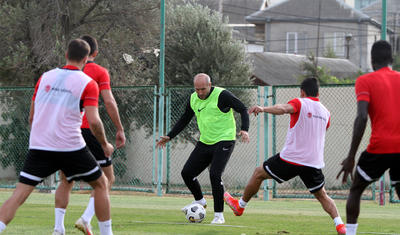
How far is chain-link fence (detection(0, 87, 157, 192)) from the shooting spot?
18.2m

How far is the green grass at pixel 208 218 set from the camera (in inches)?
360

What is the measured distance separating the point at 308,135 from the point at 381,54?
210 cm

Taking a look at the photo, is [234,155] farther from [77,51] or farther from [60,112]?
[60,112]

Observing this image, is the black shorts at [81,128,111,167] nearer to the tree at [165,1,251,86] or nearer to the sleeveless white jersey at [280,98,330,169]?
the sleeveless white jersey at [280,98,330,169]

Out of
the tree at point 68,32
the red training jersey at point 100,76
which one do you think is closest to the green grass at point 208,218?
the red training jersey at point 100,76

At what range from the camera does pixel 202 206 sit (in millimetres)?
10312

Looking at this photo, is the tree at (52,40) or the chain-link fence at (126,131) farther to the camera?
the tree at (52,40)

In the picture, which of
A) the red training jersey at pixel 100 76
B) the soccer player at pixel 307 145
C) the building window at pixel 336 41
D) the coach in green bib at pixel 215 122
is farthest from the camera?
the building window at pixel 336 41

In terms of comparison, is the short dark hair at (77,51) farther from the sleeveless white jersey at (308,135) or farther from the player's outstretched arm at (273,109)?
the sleeveless white jersey at (308,135)

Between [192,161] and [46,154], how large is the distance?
13.1 feet

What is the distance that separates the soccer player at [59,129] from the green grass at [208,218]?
7.13 feet

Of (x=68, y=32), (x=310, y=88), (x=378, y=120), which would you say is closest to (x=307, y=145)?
(x=310, y=88)

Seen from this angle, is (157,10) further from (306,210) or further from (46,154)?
(46,154)

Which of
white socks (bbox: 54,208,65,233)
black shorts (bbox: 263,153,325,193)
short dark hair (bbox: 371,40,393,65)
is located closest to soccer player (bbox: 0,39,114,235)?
white socks (bbox: 54,208,65,233)
